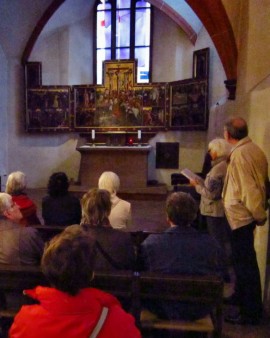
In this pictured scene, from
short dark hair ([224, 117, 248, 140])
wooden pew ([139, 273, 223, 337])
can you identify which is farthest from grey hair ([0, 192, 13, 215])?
short dark hair ([224, 117, 248, 140])

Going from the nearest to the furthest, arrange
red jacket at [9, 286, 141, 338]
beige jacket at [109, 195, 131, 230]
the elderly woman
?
red jacket at [9, 286, 141, 338], beige jacket at [109, 195, 131, 230], the elderly woman

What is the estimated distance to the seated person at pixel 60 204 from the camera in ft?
12.9

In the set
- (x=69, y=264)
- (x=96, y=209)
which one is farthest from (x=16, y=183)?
(x=69, y=264)

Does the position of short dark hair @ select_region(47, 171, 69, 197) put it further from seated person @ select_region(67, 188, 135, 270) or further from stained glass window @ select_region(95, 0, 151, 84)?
stained glass window @ select_region(95, 0, 151, 84)

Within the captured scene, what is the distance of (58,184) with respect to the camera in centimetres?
392

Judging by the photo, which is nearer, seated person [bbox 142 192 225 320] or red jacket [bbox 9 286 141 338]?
red jacket [bbox 9 286 141 338]

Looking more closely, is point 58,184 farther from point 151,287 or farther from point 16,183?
point 151,287

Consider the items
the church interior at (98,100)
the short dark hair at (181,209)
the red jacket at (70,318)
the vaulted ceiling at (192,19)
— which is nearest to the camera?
the red jacket at (70,318)

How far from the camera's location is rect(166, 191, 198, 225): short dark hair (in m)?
2.41

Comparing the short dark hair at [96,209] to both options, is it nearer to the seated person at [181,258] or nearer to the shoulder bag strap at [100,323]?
the seated person at [181,258]

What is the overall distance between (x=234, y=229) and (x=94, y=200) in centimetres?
123

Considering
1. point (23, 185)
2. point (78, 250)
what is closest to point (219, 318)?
point (78, 250)

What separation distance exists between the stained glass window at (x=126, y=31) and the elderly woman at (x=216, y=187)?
27.3 ft

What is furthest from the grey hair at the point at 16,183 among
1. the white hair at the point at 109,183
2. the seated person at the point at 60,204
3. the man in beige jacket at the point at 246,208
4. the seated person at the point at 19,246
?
the man in beige jacket at the point at 246,208
